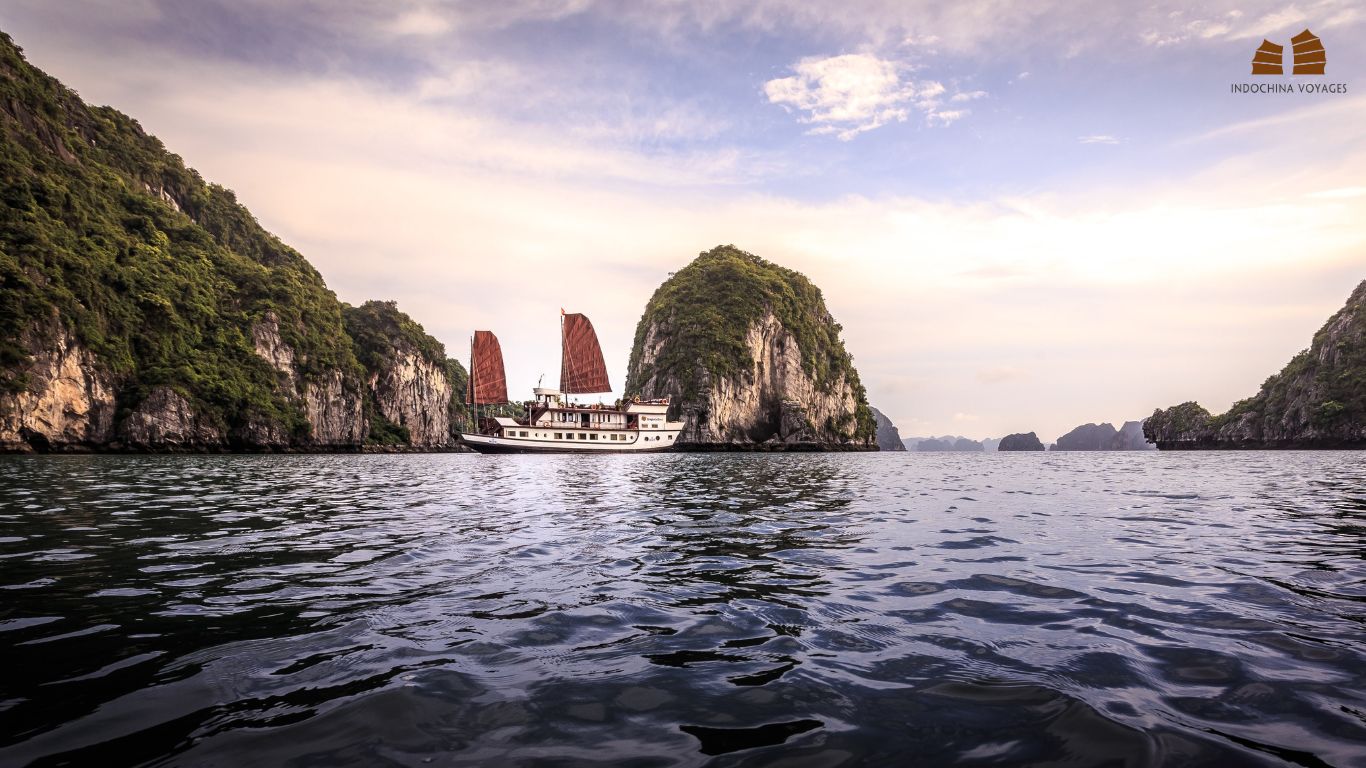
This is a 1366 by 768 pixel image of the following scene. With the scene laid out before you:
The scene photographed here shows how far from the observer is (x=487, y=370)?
7562cm

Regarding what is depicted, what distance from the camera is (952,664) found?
12.6ft

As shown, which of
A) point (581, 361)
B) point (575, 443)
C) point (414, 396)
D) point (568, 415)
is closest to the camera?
point (575, 443)

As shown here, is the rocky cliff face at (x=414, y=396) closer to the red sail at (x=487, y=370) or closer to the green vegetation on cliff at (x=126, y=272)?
the green vegetation on cliff at (x=126, y=272)

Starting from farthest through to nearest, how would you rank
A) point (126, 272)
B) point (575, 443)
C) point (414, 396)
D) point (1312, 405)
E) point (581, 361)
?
point (414, 396), point (1312, 405), point (581, 361), point (575, 443), point (126, 272)

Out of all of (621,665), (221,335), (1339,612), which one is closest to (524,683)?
(621,665)

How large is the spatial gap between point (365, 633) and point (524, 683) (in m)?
1.72

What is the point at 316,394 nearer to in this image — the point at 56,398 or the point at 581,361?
the point at 56,398

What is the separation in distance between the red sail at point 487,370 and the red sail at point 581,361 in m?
7.90

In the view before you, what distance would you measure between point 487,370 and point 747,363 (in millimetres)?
46367

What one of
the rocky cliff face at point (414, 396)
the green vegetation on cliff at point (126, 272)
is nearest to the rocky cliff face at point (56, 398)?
the green vegetation on cliff at point (126, 272)

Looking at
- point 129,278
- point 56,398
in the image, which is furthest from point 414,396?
point 56,398

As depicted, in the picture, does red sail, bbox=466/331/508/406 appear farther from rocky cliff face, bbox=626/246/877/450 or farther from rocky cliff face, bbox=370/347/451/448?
rocky cliff face, bbox=370/347/451/448

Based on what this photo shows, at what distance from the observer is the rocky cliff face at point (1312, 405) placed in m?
86.2

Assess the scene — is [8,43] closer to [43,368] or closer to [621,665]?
[43,368]
